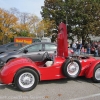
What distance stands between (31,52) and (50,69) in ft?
12.4

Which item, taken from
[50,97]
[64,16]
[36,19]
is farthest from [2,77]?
[36,19]

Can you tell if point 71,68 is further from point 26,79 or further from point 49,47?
point 49,47

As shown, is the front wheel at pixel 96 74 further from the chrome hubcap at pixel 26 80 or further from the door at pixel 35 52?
the door at pixel 35 52

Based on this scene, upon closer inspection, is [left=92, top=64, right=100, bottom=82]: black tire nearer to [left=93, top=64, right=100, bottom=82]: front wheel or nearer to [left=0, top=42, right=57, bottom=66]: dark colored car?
[left=93, top=64, right=100, bottom=82]: front wheel

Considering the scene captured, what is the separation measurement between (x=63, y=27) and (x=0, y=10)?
126ft

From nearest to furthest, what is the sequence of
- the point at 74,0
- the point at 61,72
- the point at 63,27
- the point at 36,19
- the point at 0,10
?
the point at 61,72
the point at 63,27
the point at 74,0
the point at 0,10
the point at 36,19

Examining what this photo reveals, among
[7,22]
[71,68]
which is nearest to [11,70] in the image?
[71,68]

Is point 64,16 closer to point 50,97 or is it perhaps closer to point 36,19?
point 36,19

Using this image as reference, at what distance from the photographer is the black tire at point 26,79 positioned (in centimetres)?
551

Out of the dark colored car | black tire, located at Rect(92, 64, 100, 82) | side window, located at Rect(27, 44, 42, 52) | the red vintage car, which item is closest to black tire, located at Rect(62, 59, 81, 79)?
the red vintage car

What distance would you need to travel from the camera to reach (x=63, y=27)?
6703 millimetres

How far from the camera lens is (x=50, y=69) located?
6.00 m

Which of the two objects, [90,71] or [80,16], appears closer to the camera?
[90,71]

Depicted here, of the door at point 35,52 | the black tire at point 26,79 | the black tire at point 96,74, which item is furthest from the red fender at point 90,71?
the door at point 35,52
